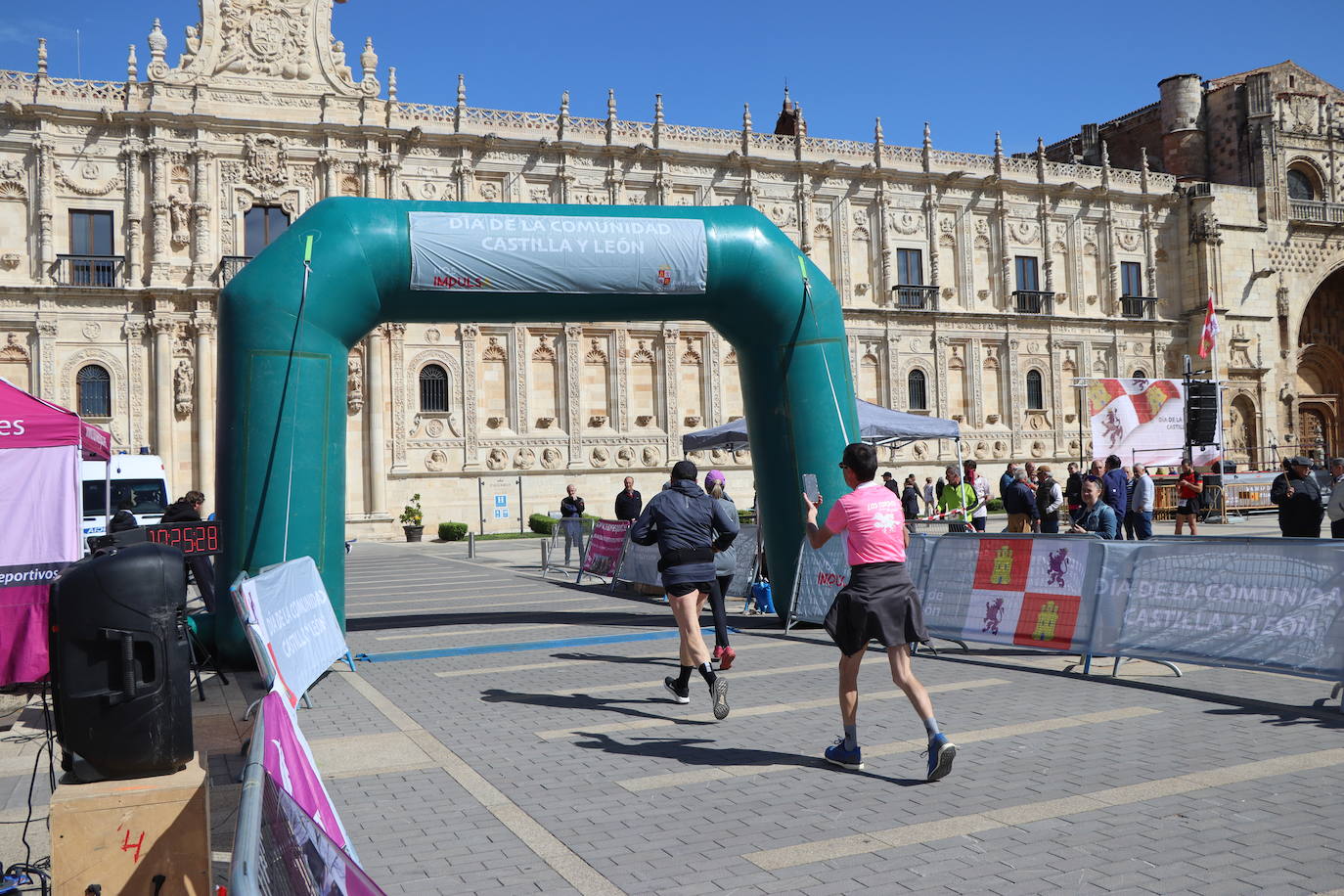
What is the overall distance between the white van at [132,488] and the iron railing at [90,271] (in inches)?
395

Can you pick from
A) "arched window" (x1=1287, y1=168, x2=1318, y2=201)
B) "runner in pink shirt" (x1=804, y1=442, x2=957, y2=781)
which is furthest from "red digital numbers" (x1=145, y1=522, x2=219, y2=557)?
"arched window" (x1=1287, y1=168, x2=1318, y2=201)

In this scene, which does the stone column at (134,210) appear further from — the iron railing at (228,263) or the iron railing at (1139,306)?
the iron railing at (1139,306)

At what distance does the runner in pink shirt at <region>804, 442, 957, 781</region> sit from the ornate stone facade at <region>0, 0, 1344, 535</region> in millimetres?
29142

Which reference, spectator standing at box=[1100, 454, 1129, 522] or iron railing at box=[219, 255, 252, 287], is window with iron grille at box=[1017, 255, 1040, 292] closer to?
spectator standing at box=[1100, 454, 1129, 522]

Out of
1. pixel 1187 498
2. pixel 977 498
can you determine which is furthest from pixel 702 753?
pixel 1187 498

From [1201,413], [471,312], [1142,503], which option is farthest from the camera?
[1201,413]

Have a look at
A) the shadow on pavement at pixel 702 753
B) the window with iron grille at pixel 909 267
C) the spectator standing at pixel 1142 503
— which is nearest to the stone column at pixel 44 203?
the window with iron grille at pixel 909 267

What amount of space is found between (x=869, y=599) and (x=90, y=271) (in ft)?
→ 110

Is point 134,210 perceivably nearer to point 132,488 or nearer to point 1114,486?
point 132,488

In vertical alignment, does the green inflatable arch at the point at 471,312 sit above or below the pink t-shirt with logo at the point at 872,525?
above

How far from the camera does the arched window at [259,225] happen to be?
3438cm

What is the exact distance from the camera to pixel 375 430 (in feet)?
113

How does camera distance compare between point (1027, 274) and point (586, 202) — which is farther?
point (1027, 274)

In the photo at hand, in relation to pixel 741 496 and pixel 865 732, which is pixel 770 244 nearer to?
pixel 865 732
